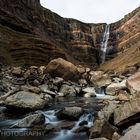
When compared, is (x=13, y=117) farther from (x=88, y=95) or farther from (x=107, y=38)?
(x=107, y=38)

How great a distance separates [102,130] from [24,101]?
6845 millimetres

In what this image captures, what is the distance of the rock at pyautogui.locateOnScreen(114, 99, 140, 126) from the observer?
10984mm

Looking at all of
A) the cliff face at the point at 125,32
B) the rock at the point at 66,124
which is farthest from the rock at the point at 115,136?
the cliff face at the point at 125,32

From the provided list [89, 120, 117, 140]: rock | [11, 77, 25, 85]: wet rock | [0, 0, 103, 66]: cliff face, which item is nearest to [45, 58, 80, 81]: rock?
[11, 77, 25, 85]: wet rock

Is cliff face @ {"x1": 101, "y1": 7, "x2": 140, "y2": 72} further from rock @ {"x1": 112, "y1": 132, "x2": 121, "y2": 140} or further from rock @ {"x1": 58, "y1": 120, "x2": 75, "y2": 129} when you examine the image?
rock @ {"x1": 112, "y1": 132, "x2": 121, "y2": 140}

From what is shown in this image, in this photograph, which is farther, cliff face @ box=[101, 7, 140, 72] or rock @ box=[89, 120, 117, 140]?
cliff face @ box=[101, 7, 140, 72]

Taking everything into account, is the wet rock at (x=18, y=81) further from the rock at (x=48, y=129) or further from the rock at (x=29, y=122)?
the rock at (x=48, y=129)

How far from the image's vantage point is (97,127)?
10891mm

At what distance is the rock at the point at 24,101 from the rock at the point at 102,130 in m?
6.08

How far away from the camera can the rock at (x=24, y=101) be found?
16.2m

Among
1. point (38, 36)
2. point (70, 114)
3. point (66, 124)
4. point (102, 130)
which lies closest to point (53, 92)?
point (70, 114)

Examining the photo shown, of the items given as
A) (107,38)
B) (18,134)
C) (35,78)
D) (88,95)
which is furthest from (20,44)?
(107,38)

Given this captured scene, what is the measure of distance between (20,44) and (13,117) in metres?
35.6

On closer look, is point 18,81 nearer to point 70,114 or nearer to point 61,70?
point 61,70
